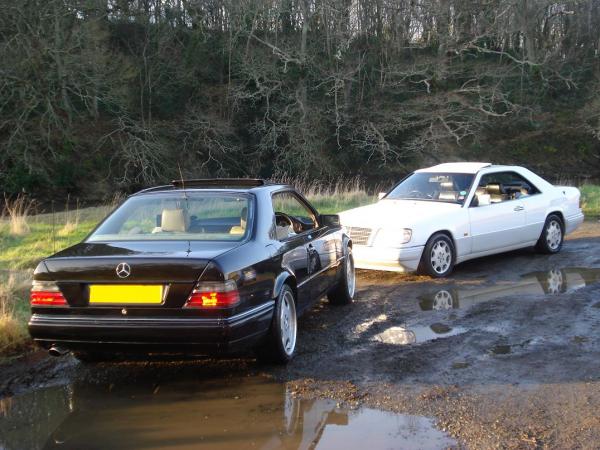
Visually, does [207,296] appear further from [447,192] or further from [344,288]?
[447,192]

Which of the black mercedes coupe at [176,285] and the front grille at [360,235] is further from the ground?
the black mercedes coupe at [176,285]

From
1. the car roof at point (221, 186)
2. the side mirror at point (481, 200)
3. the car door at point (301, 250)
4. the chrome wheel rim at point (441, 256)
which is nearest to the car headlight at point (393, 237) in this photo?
the chrome wheel rim at point (441, 256)

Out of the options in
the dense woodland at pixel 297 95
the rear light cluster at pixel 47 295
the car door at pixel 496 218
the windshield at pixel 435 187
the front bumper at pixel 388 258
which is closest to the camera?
the rear light cluster at pixel 47 295

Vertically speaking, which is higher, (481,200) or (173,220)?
(173,220)

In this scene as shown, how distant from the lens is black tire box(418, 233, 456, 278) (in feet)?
30.4

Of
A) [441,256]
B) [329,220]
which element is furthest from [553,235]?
[329,220]

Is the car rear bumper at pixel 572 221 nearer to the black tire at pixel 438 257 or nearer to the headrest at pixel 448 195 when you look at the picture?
A: the headrest at pixel 448 195

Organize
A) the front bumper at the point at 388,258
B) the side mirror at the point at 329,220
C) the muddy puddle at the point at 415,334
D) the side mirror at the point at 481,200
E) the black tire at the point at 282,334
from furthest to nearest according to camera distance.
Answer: the side mirror at the point at 481,200 → the front bumper at the point at 388,258 → the side mirror at the point at 329,220 → the muddy puddle at the point at 415,334 → the black tire at the point at 282,334

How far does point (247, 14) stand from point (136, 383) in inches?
1154

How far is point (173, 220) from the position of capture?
582cm

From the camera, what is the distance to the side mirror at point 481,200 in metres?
10.1

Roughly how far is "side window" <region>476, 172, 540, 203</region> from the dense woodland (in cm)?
1982

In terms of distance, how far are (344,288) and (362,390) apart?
2.84m

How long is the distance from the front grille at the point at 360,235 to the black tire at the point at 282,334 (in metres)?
3.54
